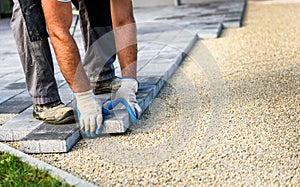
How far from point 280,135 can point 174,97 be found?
39.3 inches

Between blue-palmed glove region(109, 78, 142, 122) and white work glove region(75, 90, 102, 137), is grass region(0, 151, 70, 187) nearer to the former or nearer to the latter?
white work glove region(75, 90, 102, 137)

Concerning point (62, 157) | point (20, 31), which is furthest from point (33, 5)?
point (62, 157)

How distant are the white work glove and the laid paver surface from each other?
0.07m

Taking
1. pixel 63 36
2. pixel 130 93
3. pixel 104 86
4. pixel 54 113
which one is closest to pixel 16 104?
pixel 104 86

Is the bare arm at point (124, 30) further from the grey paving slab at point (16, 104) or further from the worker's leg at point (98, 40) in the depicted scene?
the grey paving slab at point (16, 104)

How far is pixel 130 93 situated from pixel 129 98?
4 centimetres

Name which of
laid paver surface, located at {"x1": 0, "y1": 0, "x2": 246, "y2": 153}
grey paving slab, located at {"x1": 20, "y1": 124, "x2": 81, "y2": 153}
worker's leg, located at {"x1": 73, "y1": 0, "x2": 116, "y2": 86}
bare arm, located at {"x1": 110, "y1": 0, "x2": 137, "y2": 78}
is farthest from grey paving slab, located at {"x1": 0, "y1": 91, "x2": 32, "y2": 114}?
bare arm, located at {"x1": 110, "y1": 0, "x2": 137, "y2": 78}

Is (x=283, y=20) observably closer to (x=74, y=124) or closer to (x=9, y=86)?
(x=9, y=86)

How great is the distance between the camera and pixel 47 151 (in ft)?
8.56

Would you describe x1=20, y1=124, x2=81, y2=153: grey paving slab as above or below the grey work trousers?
below

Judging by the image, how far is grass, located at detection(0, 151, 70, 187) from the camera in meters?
2.18

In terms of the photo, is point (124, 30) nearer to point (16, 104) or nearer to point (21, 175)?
point (16, 104)

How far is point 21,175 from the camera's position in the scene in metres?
2.27

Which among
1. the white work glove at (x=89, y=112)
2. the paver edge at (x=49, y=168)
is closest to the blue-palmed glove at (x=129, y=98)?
the white work glove at (x=89, y=112)
